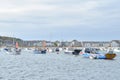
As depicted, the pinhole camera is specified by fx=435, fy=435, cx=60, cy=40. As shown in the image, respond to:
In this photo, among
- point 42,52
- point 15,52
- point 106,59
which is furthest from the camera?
point 42,52

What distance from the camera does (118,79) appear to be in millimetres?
53438

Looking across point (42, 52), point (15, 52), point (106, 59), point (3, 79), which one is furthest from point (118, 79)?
point (42, 52)

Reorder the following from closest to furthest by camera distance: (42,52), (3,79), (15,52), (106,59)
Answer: (3,79), (106,59), (15,52), (42,52)

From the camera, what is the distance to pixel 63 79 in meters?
52.7

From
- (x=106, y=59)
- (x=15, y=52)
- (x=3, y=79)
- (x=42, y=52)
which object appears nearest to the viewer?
(x=3, y=79)

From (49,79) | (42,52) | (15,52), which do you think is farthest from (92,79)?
(42,52)

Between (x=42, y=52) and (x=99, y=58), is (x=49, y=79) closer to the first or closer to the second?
(x=99, y=58)

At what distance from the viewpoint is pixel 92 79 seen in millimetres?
53562

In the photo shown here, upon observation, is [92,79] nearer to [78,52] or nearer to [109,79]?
[109,79]

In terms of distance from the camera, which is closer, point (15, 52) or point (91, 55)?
point (91, 55)

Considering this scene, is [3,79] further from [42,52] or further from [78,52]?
[42,52]

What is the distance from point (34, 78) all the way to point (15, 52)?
99.5 metres

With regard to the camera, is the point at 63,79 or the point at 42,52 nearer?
the point at 63,79

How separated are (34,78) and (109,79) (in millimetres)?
9275
